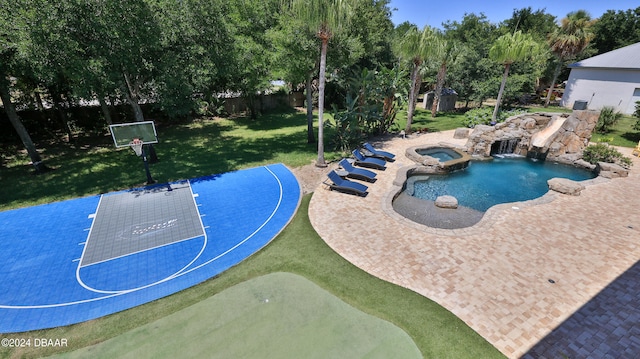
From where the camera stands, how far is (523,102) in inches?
1764

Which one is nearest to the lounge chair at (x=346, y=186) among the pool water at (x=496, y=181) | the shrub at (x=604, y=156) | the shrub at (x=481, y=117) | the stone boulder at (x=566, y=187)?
the pool water at (x=496, y=181)

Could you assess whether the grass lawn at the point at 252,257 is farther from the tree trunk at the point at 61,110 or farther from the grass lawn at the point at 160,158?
the tree trunk at the point at 61,110

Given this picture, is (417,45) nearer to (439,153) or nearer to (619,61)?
(439,153)

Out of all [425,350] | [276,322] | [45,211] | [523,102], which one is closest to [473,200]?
[425,350]

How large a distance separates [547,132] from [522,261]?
684 inches

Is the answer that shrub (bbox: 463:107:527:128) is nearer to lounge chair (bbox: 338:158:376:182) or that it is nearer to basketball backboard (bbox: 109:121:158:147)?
lounge chair (bbox: 338:158:376:182)

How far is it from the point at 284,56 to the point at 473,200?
14807 millimetres

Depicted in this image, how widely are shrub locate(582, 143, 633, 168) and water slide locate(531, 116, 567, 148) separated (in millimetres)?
2555

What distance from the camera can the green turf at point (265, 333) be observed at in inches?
272

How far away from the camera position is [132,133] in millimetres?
15469

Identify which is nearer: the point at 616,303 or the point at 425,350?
the point at 425,350

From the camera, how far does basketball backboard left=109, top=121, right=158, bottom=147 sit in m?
14.9

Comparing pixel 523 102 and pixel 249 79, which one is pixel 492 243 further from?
pixel 523 102

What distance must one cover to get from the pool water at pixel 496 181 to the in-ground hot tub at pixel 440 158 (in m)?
0.49
